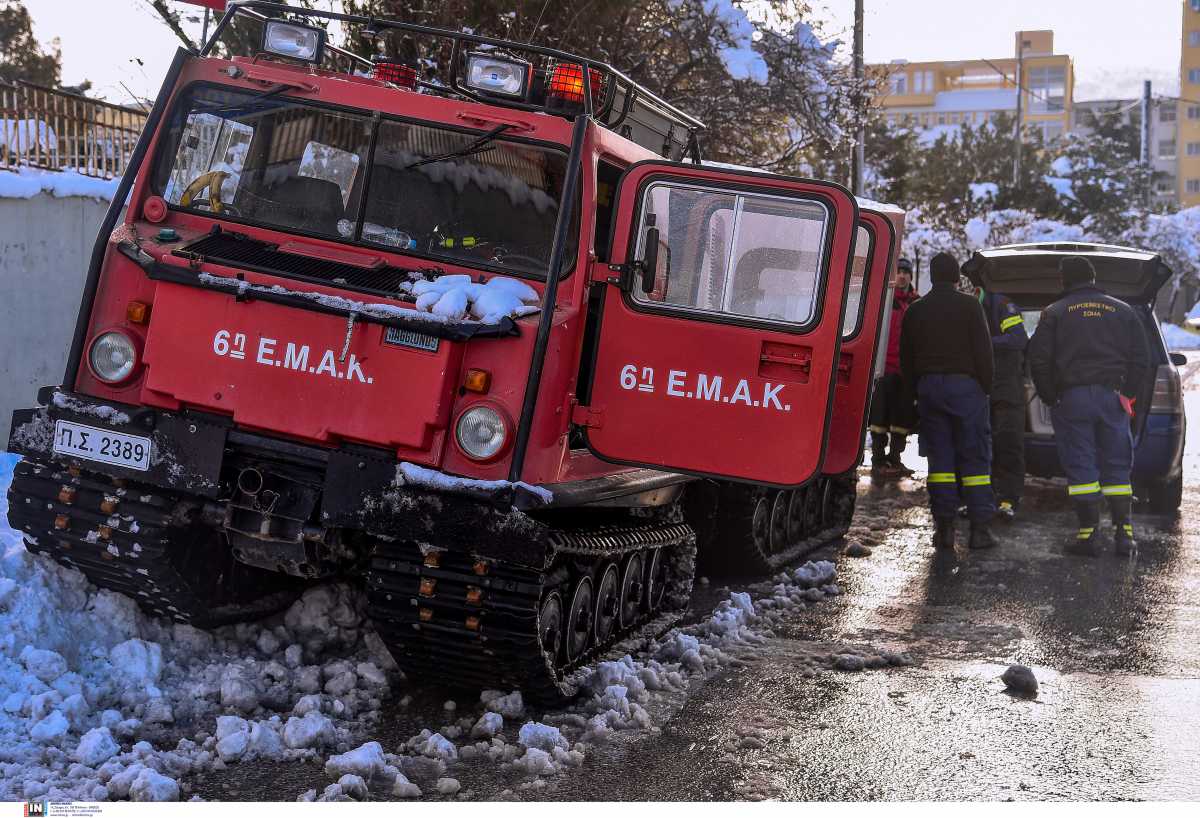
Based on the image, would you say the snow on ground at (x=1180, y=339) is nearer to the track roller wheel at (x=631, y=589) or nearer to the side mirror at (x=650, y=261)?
the track roller wheel at (x=631, y=589)

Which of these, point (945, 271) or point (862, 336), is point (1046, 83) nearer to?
point (945, 271)

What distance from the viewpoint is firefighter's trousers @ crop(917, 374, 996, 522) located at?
33.4 feet

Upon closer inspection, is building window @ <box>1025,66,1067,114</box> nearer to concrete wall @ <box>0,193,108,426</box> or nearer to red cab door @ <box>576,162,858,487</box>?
concrete wall @ <box>0,193,108,426</box>

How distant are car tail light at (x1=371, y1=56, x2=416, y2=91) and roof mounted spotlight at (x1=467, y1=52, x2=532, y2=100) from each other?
0.54 metres

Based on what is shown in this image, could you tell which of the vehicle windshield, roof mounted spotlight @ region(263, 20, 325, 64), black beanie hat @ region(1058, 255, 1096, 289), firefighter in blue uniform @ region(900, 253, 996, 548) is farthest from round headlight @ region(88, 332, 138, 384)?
black beanie hat @ region(1058, 255, 1096, 289)

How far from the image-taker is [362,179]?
20.4 feet

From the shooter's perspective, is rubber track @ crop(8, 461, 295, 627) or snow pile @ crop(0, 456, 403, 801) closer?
snow pile @ crop(0, 456, 403, 801)

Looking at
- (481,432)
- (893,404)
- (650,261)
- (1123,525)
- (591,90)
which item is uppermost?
(591,90)

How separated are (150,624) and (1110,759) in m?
3.95

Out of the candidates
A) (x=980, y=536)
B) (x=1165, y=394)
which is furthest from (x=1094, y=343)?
(x=1165, y=394)

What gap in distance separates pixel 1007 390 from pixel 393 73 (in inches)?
252

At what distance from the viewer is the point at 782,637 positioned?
297 inches

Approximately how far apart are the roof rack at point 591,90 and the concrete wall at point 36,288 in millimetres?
3771

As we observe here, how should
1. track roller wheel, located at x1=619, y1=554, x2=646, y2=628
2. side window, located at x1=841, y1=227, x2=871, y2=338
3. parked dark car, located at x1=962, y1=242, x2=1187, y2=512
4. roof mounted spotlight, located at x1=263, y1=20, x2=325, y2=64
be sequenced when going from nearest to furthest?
roof mounted spotlight, located at x1=263, y1=20, x2=325, y2=64 → track roller wheel, located at x1=619, y1=554, x2=646, y2=628 → side window, located at x1=841, y1=227, x2=871, y2=338 → parked dark car, located at x1=962, y1=242, x2=1187, y2=512
